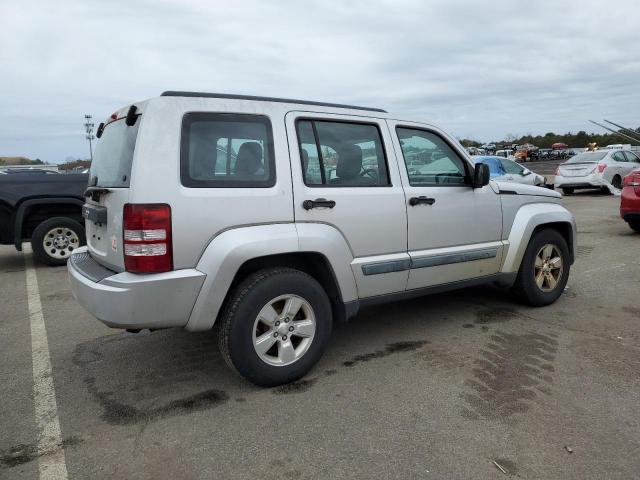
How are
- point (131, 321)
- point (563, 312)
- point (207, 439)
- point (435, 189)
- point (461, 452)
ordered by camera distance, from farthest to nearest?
1. point (563, 312)
2. point (435, 189)
3. point (131, 321)
4. point (207, 439)
5. point (461, 452)

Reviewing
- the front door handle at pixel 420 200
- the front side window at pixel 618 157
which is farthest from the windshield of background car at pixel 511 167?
the front door handle at pixel 420 200

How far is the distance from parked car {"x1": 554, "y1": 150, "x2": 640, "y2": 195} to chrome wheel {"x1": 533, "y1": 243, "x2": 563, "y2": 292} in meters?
13.3

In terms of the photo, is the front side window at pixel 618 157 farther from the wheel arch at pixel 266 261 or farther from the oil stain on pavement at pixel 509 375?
Answer: the wheel arch at pixel 266 261

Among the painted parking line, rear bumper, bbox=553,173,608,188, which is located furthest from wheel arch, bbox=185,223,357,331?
rear bumper, bbox=553,173,608,188

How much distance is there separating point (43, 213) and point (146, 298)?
228 inches

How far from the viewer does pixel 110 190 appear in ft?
10.2

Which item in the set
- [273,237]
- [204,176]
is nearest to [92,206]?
[204,176]

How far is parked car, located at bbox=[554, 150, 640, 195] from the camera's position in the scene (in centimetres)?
1631

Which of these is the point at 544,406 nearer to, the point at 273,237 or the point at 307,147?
the point at 273,237

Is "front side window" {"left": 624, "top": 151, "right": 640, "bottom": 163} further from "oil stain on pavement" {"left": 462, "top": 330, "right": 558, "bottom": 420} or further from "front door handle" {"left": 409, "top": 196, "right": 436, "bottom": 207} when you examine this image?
"front door handle" {"left": 409, "top": 196, "right": 436, "bottom": 207}

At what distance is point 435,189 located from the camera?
157 inches

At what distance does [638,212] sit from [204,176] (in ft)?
26.1

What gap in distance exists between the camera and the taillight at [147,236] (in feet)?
9.23

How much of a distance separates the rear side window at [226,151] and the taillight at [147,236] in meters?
0.25
